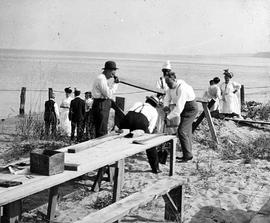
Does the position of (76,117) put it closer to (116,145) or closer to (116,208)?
(116,145)

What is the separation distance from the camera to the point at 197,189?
6762 mm

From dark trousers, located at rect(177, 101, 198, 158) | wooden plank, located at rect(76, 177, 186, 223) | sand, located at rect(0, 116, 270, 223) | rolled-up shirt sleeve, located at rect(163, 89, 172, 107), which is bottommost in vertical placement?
sand, located at rect(0, 116, 270, 223)

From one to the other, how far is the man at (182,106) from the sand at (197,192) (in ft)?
1.13

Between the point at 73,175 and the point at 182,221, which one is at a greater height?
the point at 73,175

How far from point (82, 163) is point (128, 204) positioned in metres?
0.61

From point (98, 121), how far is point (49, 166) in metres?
3.45

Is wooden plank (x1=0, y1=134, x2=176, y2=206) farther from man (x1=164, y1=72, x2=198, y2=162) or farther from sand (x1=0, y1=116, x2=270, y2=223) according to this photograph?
man (x1=164, y1=72, x2=198, y2=162)

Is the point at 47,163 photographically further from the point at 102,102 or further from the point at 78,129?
the point at 78,129

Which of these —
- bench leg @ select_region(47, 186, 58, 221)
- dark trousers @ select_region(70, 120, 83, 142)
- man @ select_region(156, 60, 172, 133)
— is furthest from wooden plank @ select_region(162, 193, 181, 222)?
dark trousers @ select_region(70, 120, 83, 142)

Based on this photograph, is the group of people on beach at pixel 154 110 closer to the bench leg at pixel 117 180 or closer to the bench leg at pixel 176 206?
the bench leg at pixel 117 180

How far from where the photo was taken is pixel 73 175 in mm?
4566

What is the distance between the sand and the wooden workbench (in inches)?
19.1

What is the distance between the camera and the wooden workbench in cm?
403

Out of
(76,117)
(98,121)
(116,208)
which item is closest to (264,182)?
(98,121)
